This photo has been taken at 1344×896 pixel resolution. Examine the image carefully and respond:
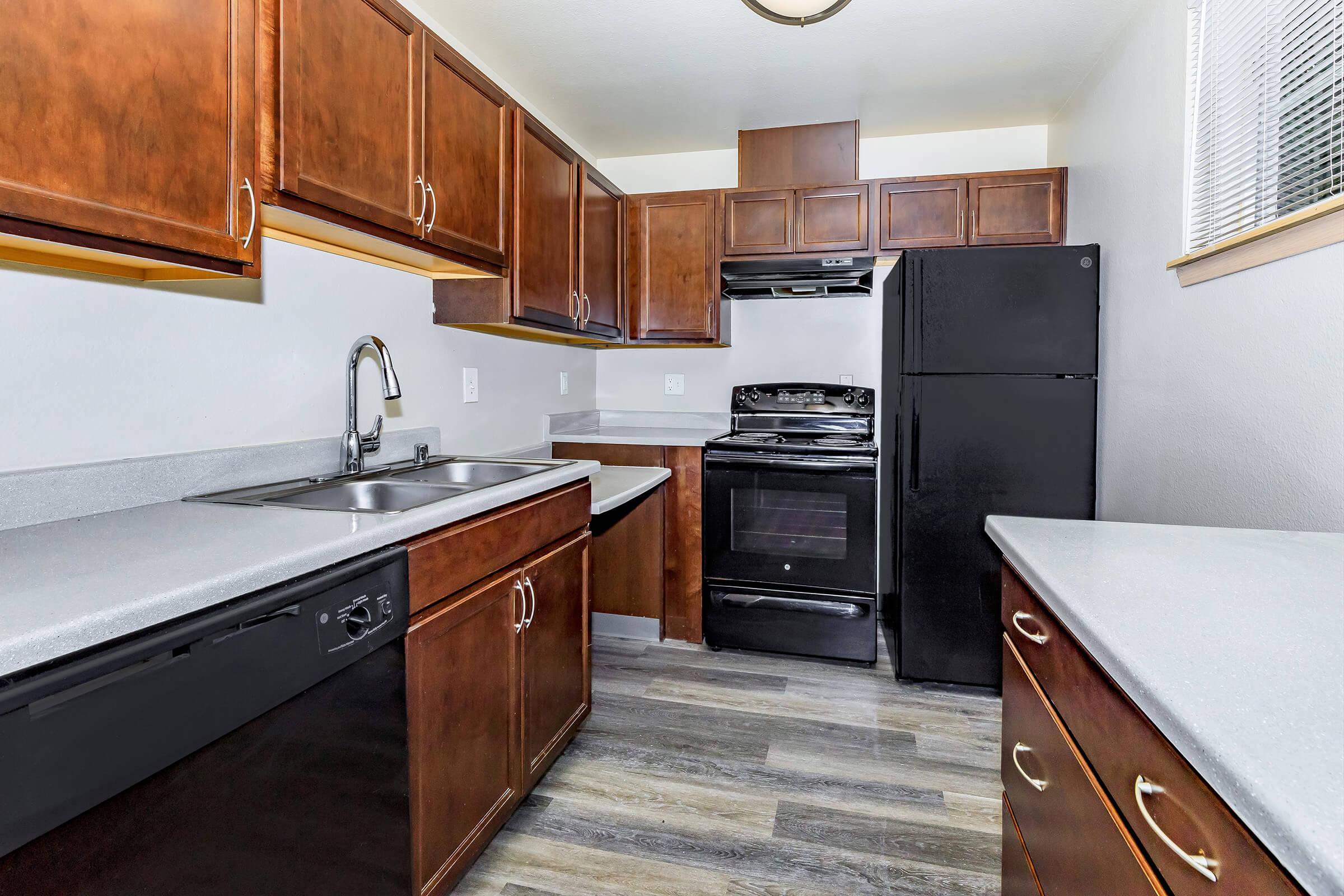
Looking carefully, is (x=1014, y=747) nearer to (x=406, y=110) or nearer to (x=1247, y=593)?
(x=1247, y=593)

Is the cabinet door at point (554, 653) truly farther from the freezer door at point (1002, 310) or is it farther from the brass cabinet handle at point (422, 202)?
the freezer door at point (1002, 310)

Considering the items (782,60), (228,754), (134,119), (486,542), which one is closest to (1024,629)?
(486,542)

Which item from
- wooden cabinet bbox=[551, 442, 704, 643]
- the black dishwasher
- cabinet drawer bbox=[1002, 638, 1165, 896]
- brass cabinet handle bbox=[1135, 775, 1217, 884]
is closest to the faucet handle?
the black dishwasher

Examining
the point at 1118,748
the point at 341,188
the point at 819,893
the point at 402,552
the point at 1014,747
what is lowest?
the point at 819,893

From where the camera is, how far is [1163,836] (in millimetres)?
591

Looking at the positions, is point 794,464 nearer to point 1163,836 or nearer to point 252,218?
point 252,218

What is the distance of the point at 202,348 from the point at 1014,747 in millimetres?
1833

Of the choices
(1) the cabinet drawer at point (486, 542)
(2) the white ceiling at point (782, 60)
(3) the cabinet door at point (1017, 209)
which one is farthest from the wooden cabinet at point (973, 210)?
(1) the cabinet drawer at point (486, 542)

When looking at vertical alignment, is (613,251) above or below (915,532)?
above

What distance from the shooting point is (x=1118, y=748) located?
69cm

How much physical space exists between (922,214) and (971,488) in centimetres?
128

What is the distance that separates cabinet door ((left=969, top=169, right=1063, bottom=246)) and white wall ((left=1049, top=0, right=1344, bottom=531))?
82mm

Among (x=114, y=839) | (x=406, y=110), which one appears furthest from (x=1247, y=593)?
(x=406, y=110)

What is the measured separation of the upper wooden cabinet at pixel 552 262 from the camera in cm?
215
